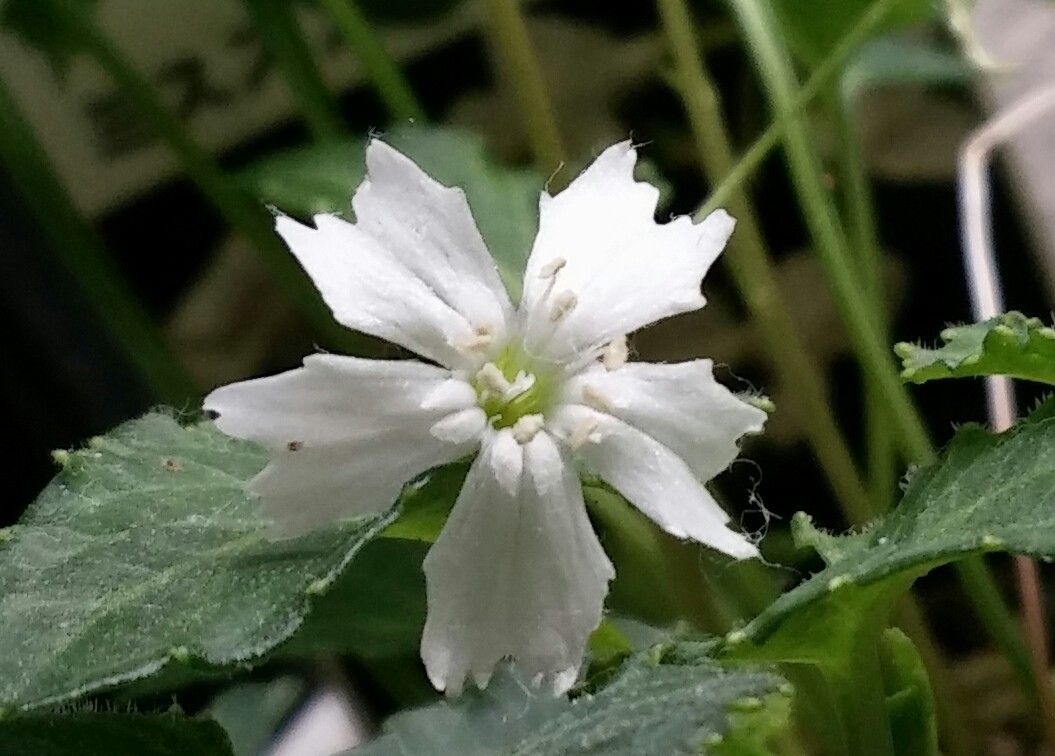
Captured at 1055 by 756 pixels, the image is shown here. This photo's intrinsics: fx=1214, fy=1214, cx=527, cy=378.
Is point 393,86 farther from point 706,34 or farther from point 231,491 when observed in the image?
point 706,34

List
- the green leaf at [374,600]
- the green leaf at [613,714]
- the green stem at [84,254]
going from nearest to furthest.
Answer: the green leaf at [613,714] → the green leaf at [374,600] → the green stem at [84,254]

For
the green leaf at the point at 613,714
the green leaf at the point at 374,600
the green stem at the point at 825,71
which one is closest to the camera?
the green leaf at the point at 613,714

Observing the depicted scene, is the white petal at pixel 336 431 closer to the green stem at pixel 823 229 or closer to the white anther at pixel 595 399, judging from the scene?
the white anther at pixel 595 399

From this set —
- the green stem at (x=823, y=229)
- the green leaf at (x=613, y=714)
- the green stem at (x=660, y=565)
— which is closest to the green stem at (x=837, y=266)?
the green stem at (x=823, y=229)

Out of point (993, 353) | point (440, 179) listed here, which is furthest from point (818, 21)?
point (993, 353)

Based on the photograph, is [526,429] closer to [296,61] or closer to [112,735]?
[112,735]

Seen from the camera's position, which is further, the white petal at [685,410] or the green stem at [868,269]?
the green stem at [868,269]
